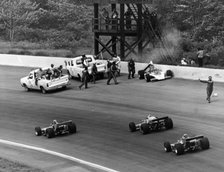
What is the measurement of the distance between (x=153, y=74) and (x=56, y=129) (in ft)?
46.2

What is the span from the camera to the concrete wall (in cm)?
3562

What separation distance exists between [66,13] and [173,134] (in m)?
48.8

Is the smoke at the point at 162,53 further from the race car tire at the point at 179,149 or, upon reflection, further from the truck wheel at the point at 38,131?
the race car tire at the point at 179,149

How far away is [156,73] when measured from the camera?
36969 millimetres

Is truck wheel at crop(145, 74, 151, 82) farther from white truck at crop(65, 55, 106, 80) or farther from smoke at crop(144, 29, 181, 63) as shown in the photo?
smoke at crop(144, 29, 181, 63)

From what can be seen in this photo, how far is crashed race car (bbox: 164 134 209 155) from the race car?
282 centimetres

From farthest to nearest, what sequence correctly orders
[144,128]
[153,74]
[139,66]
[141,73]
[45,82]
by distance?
[139,66] → [141,73] → [153,74] → [45,82] → [144,128]

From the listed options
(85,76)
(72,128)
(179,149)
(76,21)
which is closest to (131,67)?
(85,76)

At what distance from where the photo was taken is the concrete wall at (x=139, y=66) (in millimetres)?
35625

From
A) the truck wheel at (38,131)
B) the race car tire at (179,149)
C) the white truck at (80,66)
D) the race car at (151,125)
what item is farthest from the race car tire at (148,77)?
the race car tire at (179,149)

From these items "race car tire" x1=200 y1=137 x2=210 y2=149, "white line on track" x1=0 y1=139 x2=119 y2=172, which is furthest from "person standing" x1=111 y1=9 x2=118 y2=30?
"race car tire" x1=200 y1=137 x2=210 y2=149

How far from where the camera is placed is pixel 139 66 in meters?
39.7

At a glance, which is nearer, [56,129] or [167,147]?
[167,147]

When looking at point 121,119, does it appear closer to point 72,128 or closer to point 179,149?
point 72,128
